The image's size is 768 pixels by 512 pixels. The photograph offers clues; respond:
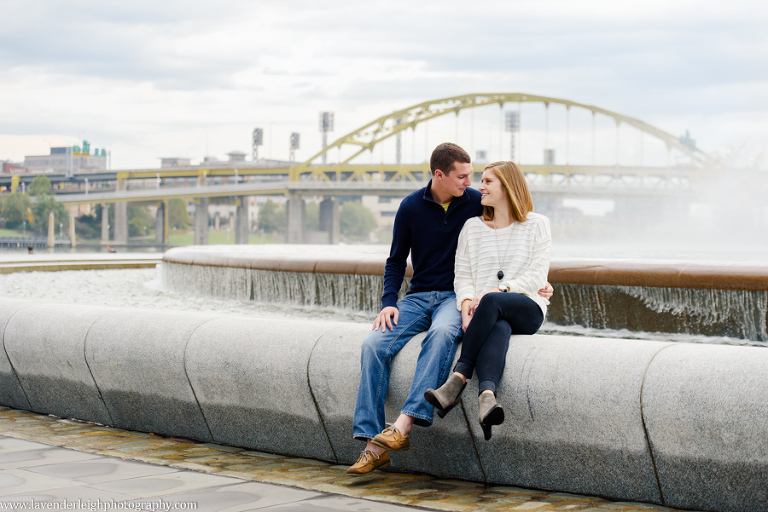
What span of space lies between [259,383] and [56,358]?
5.12 ft

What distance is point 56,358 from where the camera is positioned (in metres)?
4.92

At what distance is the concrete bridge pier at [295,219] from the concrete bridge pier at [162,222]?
17100 mm

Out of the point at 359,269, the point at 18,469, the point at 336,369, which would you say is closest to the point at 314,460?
the point at 336,369

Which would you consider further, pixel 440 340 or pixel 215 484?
pixel 440 340

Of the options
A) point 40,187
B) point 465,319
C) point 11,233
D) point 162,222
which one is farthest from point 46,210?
point 465,319

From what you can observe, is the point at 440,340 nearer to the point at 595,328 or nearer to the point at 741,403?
the point at 741,403

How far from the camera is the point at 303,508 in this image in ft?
9.67

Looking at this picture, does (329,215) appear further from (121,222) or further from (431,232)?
(431,232)

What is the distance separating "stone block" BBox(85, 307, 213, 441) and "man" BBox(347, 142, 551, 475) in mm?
1130

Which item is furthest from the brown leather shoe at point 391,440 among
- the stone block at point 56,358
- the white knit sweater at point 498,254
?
the stone block at point 56,358

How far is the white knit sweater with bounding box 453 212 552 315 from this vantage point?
12.8 feet

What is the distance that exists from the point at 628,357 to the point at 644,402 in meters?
0.20

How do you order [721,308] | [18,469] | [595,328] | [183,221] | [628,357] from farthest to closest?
1. [183,221]
2. [595,328]
3. [721,308]
4. [18,469]
5. [628,357]

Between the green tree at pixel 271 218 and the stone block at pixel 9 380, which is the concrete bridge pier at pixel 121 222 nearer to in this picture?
the green tree at pixel 271 218
